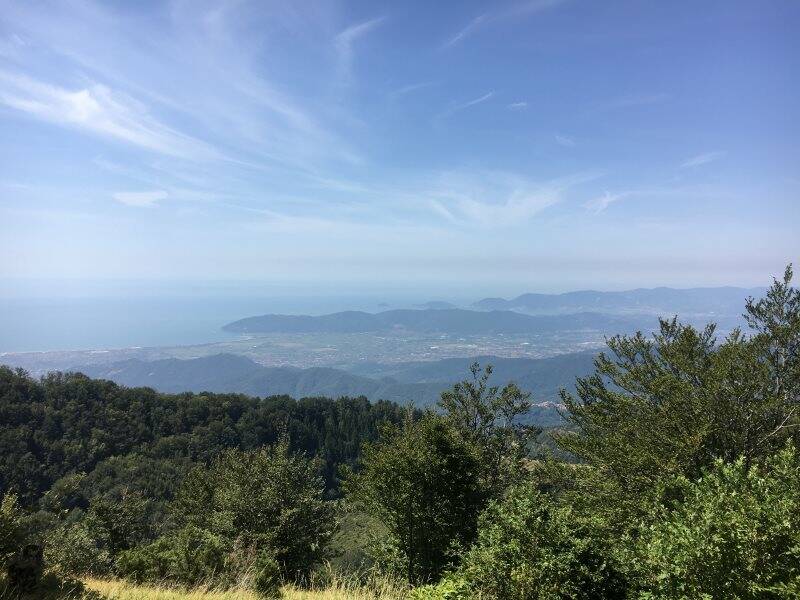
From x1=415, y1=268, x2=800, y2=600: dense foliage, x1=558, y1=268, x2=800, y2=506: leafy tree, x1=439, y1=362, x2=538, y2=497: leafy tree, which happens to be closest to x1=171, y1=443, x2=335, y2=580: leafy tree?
x1=439, y1=362, x2=538, y2=497: leafy tree

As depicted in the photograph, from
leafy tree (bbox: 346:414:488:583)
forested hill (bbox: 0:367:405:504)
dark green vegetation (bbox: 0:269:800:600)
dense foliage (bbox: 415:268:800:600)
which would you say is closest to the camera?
dense foliage (bbox: 415:268:800:600)

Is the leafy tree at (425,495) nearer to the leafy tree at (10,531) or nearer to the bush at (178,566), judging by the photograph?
the bush at (178,566)

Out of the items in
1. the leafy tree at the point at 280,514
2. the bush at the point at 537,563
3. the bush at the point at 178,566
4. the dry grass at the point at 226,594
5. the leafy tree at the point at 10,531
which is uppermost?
the leafy tree at the point at 10,531

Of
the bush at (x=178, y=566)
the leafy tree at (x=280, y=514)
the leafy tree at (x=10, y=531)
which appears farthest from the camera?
the leafy tree at (x=280, y=514)

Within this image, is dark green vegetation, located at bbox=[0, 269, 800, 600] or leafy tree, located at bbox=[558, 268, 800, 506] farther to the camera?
leafy tree, located at bbox=[558, 268, 800, 506]

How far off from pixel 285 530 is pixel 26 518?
39.7 ft

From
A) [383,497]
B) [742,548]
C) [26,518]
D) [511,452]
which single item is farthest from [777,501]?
[511,452]

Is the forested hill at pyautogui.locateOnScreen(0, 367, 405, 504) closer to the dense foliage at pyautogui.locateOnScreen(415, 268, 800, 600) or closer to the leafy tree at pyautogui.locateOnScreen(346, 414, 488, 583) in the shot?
the leafy tree at pyautogui.locateOnScreen(346, 414, 488, 583)

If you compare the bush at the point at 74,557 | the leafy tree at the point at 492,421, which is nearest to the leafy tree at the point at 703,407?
the leafy tree at the point at 492,421

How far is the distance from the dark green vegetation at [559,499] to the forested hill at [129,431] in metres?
61.3

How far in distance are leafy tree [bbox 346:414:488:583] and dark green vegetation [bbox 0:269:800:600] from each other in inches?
2.6

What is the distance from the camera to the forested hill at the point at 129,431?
79.9 meters

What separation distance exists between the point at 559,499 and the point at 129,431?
10693 centimetres

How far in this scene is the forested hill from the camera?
7994 cm
